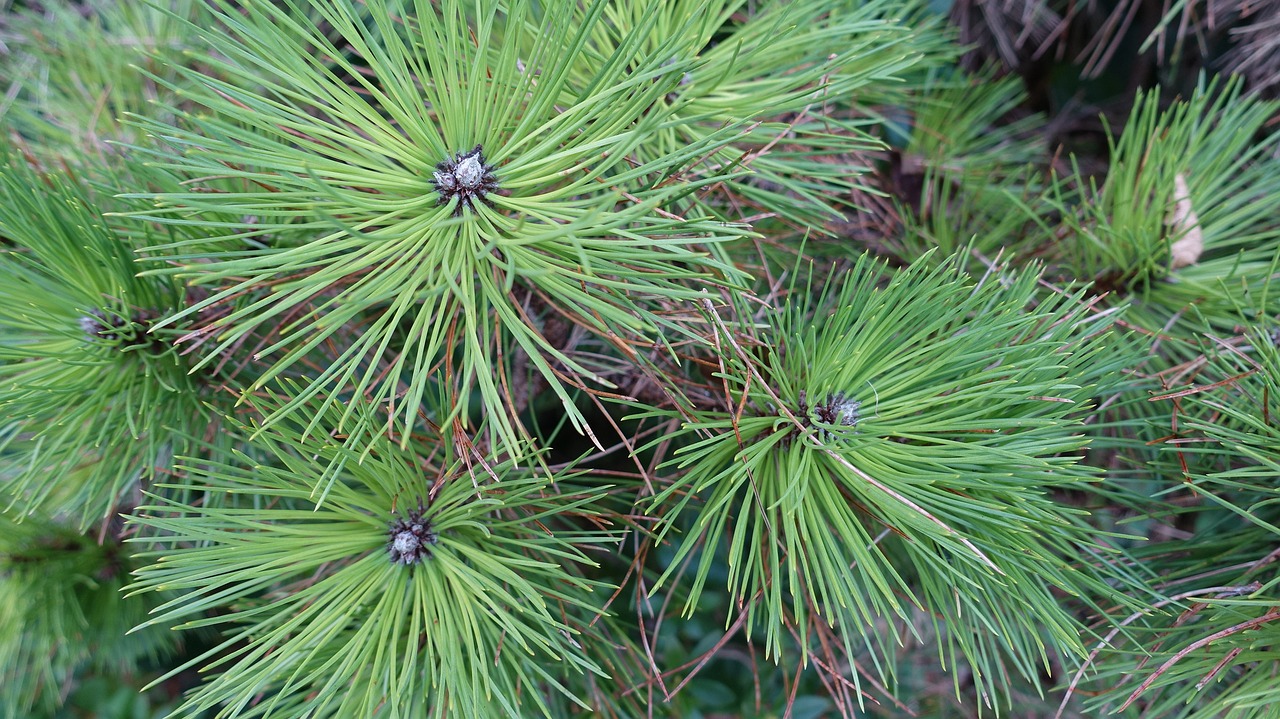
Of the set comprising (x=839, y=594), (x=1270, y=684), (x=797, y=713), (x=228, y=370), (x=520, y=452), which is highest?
(x=228, y=370)

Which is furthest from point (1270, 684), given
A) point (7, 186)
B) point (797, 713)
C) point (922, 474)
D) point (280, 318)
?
point (7, 186)

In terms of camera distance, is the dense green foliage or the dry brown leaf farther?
the dry brown leaf

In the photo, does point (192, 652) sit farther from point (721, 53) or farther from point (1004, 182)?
point (1004, 182)

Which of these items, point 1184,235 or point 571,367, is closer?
point 571,367

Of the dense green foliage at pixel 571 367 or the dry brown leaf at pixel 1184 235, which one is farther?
the dry brown leaf at pixel 1184 235
